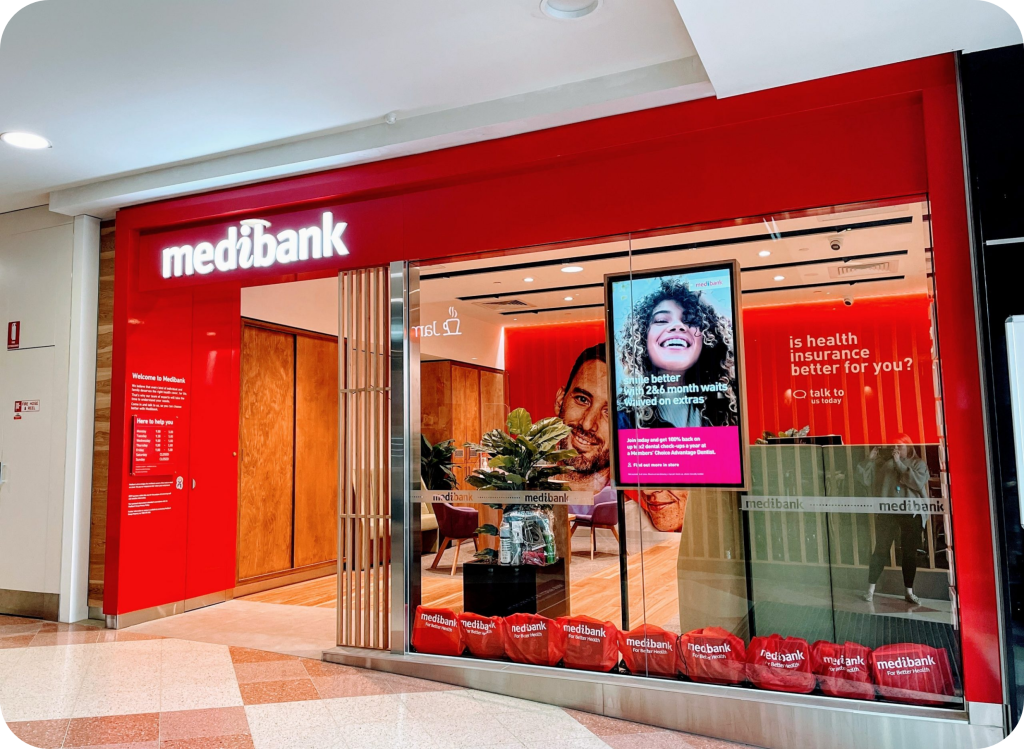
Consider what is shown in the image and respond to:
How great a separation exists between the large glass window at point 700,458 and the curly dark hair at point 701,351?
0.01 metres

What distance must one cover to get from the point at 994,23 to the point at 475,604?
3903 mm

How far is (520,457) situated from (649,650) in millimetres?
1279

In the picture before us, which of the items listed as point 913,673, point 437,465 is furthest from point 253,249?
point 913,673

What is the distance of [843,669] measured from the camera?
3566mm

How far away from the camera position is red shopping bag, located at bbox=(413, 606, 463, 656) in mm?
4473

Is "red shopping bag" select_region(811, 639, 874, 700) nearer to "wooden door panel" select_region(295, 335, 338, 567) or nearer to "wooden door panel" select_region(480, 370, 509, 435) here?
"wooden door panel" select_region(480, 370, 509, 435)

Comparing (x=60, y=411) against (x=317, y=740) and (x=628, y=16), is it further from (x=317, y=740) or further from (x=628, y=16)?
(x=628, y=16)

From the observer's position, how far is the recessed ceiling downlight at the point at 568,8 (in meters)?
3.34

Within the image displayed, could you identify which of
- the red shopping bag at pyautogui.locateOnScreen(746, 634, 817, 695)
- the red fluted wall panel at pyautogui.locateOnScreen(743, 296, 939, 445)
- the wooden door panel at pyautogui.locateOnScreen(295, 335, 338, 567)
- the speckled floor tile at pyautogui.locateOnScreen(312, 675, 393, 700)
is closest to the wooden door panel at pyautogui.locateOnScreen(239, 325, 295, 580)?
the wooden door panel at pyautogui.locateOnScreen(295, 335, 338, 567)

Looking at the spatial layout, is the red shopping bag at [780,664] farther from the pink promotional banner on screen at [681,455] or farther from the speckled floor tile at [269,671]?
the speckled floor tile at [269,671]

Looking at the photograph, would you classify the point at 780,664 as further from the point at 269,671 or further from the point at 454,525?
the point at 269,671

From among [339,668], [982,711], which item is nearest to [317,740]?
[339,668]

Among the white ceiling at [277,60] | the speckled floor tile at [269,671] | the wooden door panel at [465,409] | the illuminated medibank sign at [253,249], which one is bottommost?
the speckled floor tile at [269,671]

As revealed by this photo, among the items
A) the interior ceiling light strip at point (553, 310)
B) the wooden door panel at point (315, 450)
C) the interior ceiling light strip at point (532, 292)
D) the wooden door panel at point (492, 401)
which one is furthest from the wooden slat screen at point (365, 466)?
the wooden door panel at point (315, 450)
